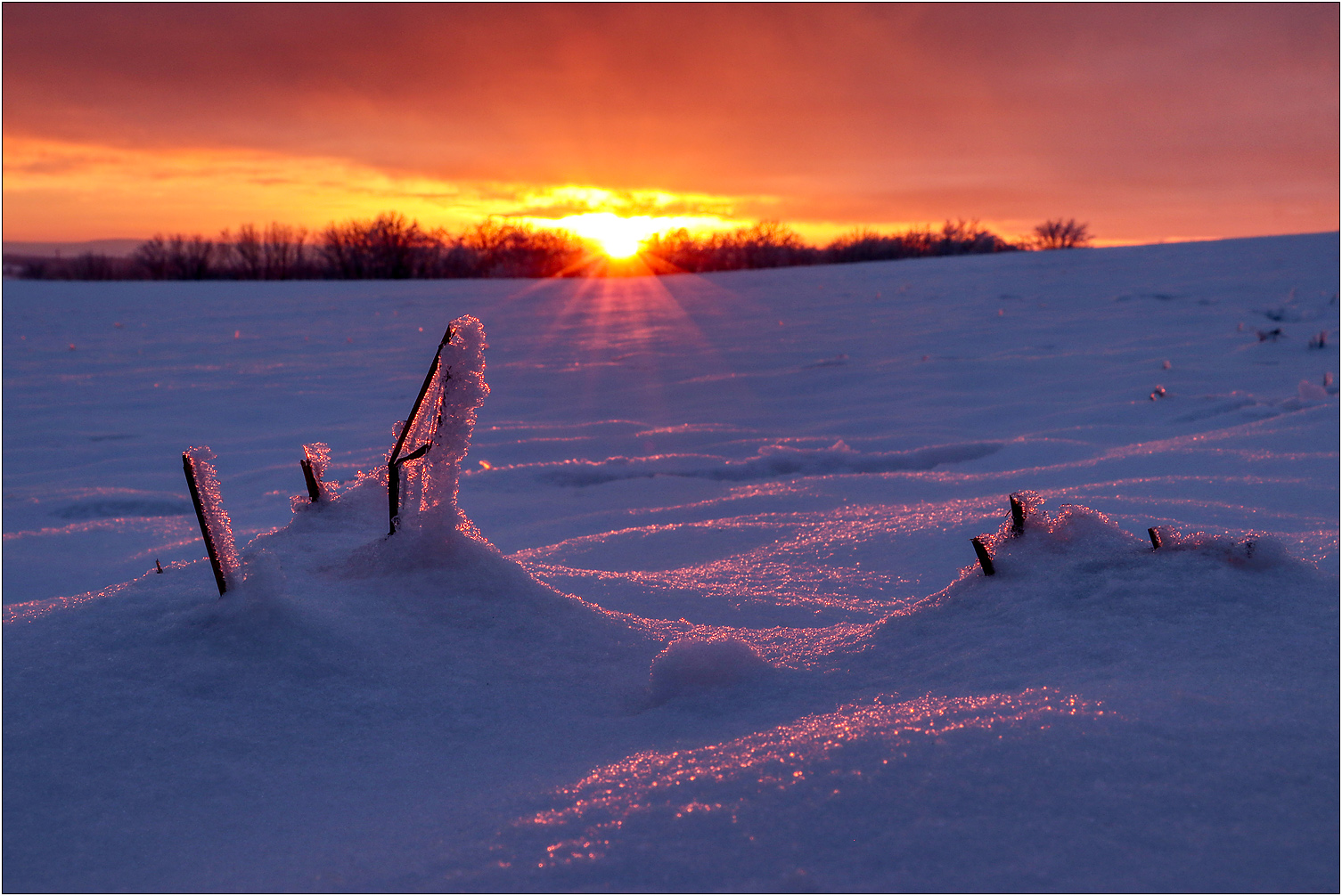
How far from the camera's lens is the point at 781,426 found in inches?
185

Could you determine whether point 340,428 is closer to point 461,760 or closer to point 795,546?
point 795,546

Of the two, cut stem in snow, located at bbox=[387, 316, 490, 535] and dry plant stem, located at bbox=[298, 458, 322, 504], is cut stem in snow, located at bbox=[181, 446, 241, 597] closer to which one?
cut stem in snow, located at bbox=[387, 316, 490, 535]

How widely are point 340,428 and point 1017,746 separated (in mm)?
4696

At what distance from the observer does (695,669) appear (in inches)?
48.7

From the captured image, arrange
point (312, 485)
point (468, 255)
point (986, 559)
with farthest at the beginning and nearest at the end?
point (468, 255), point (312, 485), point (986, 559)

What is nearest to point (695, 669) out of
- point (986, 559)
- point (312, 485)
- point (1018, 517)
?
point (986, 559)

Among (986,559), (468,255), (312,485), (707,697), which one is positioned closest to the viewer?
(707,697)

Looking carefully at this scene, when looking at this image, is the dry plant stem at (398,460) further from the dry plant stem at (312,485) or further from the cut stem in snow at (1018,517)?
the cut stem in snow at (1018,517)

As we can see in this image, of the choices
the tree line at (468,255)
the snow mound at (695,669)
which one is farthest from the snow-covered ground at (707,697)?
the tree line at (468,255)

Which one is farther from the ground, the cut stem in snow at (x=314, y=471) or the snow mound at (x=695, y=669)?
the cut stem in snow at (x=314, y=471)

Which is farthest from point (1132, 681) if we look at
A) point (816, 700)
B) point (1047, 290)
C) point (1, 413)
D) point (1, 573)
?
point (1047, 290)

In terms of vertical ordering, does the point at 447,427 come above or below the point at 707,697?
above

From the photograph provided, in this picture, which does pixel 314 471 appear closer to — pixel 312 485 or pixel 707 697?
pixel 312 485

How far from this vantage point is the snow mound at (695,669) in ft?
4.04
